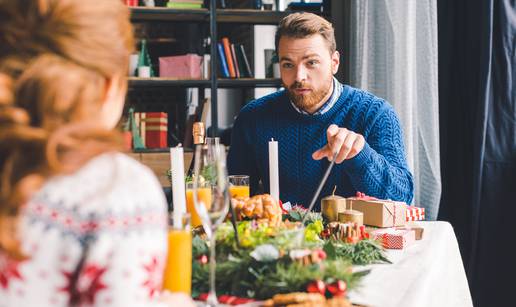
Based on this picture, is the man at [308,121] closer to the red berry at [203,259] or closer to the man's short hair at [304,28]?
the man's short hair at [304,28]

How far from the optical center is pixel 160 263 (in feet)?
2.33

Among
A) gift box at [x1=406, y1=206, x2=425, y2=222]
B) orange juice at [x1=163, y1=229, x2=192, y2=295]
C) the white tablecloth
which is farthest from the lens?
gift box at [x1=406, y1=206, x2=425, y2=222]

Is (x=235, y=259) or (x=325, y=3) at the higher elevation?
(x=325, y=3)

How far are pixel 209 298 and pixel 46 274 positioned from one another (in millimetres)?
345

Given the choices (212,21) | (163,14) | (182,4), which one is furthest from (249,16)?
(163,14)

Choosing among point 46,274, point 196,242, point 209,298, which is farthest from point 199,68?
point 46,274

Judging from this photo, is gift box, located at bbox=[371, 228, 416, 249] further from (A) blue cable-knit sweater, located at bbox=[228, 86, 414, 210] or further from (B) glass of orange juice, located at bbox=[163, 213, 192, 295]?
(B) glass of orange juice, located at bbox=[163, 213, 192, 295]

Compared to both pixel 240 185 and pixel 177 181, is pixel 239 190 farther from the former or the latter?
pixel 177 181

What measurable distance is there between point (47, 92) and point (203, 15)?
3200 millimetres

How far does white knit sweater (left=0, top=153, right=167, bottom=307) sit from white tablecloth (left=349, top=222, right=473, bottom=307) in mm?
507

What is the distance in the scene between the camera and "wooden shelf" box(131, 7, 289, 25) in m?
3.72

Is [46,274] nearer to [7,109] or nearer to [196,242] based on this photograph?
[7,109]

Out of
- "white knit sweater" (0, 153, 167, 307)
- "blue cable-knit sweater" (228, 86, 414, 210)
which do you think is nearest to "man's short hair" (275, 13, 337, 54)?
"blue cable-knit sweater" (228, 86, 414, 210)

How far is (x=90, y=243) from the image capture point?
669 millimetres
